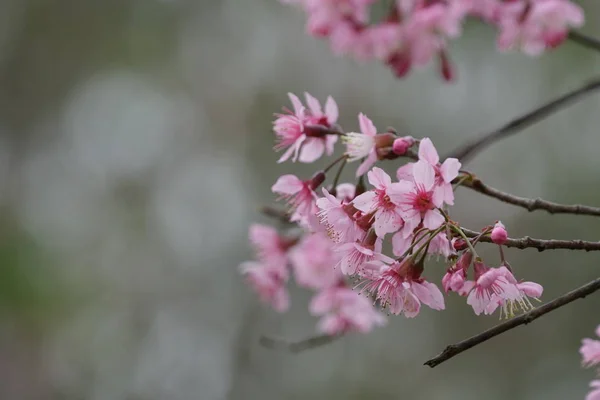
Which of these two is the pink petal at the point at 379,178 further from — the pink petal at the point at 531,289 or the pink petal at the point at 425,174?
the pink petal at the point at 531,289

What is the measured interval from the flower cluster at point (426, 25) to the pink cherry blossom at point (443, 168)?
88cm

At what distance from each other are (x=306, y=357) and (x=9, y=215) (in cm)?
241

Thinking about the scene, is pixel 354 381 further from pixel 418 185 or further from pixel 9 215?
pixel 418 185

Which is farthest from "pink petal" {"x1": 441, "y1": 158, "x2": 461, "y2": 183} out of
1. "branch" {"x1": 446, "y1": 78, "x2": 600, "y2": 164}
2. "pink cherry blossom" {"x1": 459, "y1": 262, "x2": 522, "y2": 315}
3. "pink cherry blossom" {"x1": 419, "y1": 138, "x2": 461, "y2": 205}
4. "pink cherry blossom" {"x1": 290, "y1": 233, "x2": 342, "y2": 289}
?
"pink cherry blossom" {"x1": 290, "y1": 233, "x2": 342, "y2": 289}

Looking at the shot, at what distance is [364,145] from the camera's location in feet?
3.09

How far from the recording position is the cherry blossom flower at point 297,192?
101 cm

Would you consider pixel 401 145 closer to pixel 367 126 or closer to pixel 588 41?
pixel 367 126

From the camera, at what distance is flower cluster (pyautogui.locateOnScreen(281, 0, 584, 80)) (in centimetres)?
159

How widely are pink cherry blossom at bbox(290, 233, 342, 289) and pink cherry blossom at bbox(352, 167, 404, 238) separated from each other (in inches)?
32.4

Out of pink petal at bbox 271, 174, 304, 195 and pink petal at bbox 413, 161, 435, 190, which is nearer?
pink petal at bbox 413, 161, 435, 190

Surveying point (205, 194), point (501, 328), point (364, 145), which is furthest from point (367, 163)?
point (205, 194)

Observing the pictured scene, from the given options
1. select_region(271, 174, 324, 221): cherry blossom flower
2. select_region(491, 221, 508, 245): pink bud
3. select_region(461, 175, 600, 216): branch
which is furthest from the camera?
select_region(271, 174, 324, 221): cherry blossom flower

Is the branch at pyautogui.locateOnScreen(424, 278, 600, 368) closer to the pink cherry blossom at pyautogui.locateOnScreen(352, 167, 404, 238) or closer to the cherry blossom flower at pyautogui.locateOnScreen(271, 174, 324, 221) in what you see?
the pink cherry blossom at pyautogui.locateOnScreen(352, 167, 404, 238)

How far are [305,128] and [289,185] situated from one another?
9 cm
